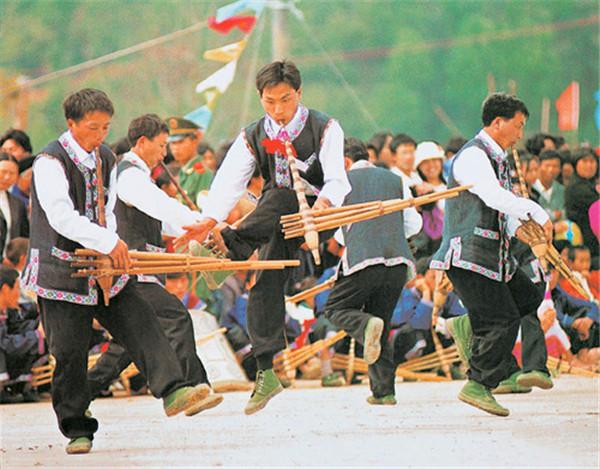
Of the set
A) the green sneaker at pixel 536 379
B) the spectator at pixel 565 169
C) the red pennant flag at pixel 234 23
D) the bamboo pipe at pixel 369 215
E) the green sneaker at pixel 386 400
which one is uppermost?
the red pennant flag at pixel 234 23

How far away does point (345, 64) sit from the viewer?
935 inches

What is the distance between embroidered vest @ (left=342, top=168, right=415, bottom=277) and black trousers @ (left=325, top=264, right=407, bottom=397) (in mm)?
55

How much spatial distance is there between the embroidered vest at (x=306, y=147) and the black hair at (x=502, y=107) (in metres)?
1.04

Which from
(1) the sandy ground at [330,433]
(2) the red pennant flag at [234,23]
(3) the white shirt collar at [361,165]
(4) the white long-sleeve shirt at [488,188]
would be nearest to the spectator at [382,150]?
(2) the red pennant flag at [234,23]

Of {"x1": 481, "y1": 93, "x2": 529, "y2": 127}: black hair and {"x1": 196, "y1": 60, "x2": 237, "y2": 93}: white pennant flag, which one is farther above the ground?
{"x1": 196, "y1": 60, "x2": 237, "y2": 93}: white pennant flag

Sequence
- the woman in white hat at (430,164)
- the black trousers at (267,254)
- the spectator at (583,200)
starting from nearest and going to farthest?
1. the black trousers at (267,254)
2. the woman in white hat at (430,164)
3. the spectator at (583,200)

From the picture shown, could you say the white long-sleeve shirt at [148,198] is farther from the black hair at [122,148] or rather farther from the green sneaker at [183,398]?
the black hair at [122,148]

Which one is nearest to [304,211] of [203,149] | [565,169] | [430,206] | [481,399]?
[481,399]

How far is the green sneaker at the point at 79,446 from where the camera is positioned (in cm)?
755

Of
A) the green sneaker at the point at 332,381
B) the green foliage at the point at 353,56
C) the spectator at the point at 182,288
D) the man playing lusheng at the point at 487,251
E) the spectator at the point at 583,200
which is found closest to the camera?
the man playing lusheng at the point at 487,251

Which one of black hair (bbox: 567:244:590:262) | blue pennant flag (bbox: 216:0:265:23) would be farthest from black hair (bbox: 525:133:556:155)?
blue pennant flag (bbox: 216:0:265:23)

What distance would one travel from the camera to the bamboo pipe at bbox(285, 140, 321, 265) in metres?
7.24

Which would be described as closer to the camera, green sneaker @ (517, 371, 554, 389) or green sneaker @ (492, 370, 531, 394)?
green sneaker @ (517, 371, 554, 389)

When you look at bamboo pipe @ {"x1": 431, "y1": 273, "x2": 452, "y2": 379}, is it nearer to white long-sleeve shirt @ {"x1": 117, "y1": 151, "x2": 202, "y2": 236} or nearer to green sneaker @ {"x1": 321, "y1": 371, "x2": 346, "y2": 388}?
green sneaker @ {"x1": 321, "y1": 371, "x2": 346, "y2": 388}
